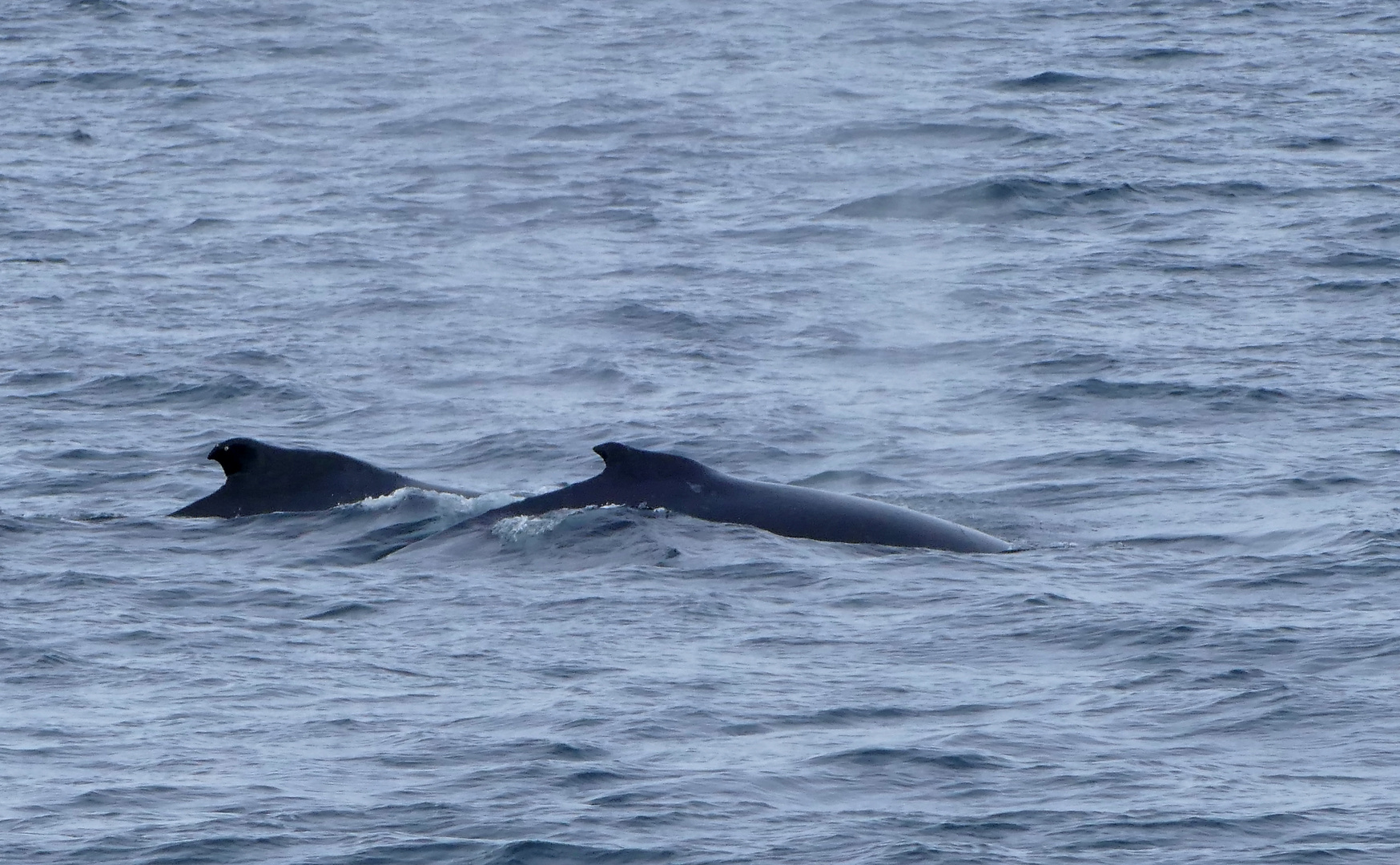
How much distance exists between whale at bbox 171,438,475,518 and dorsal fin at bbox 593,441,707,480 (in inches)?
57.3

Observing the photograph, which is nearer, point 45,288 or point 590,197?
point 45,288

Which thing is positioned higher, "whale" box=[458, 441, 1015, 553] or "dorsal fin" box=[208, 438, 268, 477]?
"dorsal fin" box=[208, 438, 268, 477]

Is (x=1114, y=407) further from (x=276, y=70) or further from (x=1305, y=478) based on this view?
(x=276, y=70)

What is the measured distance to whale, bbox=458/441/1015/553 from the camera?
16344 mm

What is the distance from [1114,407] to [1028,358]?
204 centimetres

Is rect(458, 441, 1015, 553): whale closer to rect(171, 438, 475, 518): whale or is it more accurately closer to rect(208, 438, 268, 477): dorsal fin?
rect(171, 438, 475, 518): whale

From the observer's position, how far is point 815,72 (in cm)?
4322

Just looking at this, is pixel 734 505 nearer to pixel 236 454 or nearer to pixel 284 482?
pixel 284 482

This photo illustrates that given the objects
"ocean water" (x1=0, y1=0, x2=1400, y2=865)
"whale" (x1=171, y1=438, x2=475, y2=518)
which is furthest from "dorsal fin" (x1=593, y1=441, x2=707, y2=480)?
"whale" (x1=171, y1=438, x2=475, y2=518)

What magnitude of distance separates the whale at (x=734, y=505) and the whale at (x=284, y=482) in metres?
1.10

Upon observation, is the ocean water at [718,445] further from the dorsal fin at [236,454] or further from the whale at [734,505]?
the dorsal fin at [236,454]

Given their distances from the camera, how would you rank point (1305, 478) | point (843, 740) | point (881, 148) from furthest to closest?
point (881, 148) < point (1305, 478) < point (843, 740)

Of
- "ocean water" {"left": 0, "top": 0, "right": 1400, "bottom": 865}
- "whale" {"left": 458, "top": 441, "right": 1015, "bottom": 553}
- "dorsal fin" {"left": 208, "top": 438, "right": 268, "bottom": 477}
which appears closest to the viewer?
"ocean water" {"left": 0, "top": 0, "right": 1400, "bottom": 865}

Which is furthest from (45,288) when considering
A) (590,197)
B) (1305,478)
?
(1305,478)
